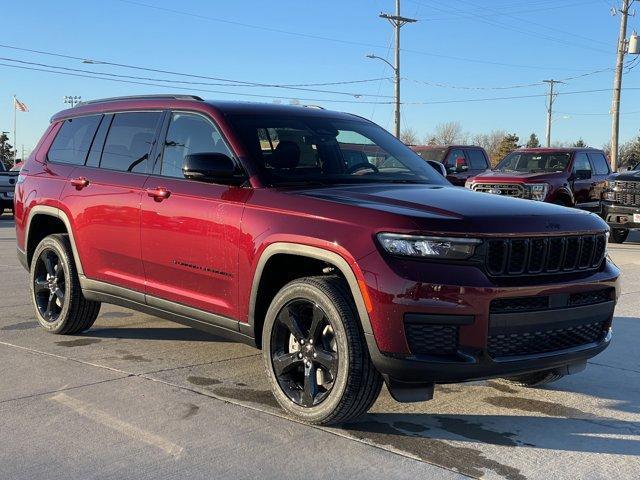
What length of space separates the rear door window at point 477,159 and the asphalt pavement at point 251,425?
564 inches

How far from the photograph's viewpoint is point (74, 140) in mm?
6305

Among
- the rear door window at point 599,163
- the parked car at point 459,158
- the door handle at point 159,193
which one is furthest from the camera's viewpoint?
the parked car at point 459,158

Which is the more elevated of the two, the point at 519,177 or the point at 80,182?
the point at 80,182

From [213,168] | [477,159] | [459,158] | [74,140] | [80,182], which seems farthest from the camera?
[477,159]

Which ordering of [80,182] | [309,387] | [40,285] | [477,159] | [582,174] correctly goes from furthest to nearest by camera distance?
[477,159], [582,174], [40,285], [80,182], [309,387]

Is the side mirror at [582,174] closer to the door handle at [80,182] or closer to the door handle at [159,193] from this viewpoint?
the door handle at [80,182]

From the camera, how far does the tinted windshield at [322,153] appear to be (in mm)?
4723

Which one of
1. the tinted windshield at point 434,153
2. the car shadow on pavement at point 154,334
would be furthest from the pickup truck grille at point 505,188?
→ the car shadow on pavement at point 154,334

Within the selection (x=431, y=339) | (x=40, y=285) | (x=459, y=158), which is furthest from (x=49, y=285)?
(x=459, y=158)

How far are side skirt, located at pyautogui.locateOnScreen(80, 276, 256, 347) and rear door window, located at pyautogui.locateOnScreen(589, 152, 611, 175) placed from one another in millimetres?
13477

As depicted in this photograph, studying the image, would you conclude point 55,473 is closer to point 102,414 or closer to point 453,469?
point 102,414

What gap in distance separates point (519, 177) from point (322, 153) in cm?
1089

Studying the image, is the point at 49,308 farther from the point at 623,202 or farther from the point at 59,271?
the point at 623,202

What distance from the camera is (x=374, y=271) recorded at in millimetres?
3670
